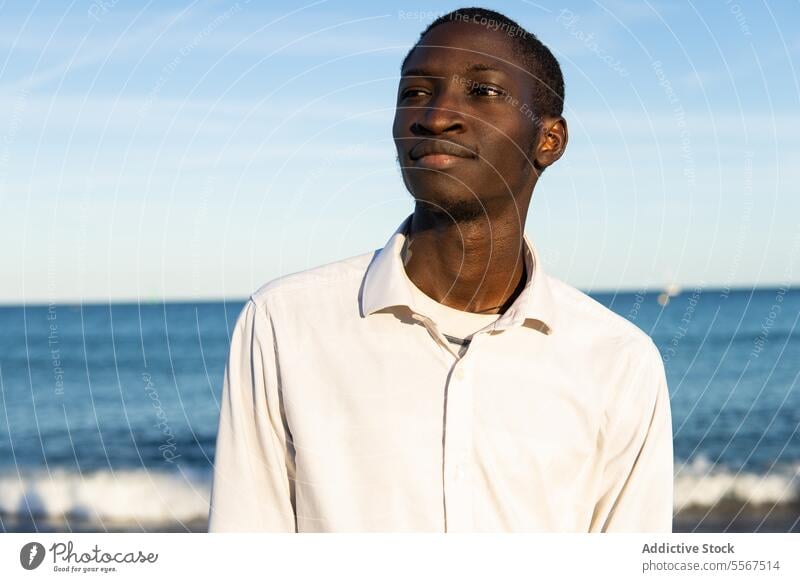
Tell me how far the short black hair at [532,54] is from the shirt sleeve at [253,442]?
3.78 feet

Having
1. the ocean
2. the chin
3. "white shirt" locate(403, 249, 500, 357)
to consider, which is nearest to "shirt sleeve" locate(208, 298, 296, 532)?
"white shirt" locate(403, 249, 500, 357)

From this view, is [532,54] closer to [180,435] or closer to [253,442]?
[253,442]

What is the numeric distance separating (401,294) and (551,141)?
3.05 ft

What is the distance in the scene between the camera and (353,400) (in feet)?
11.5

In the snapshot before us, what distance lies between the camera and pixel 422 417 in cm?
348

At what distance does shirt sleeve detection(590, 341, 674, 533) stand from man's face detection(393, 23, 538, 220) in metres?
0.85

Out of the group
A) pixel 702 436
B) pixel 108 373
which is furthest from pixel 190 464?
pixel 108 373

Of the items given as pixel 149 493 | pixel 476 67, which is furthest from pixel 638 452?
pixel 149 493

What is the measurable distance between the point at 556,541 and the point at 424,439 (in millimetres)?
691

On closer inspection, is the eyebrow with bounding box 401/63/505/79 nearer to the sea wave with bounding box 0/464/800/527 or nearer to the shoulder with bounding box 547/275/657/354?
the shoulder with bounding box 547/275/657/354

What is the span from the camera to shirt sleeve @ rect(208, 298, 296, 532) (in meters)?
3.55

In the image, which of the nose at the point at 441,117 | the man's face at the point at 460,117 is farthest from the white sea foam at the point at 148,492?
the nose at the point at 441,117

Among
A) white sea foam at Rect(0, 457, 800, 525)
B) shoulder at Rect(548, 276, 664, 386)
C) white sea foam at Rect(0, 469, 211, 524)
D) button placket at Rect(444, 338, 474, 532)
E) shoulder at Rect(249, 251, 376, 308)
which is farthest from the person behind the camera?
white sea foam at Rect(0, 457, 800, 525)

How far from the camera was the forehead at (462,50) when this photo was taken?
3520 millimetres
